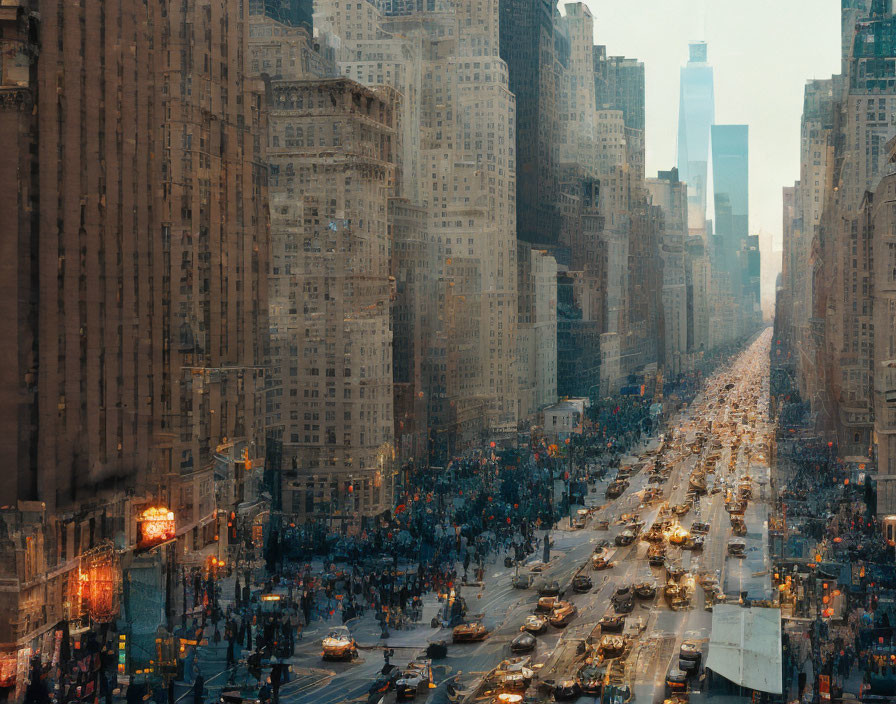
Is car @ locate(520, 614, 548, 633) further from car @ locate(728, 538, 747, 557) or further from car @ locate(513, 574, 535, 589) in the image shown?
car @ locate(728, 538, 747, 557)

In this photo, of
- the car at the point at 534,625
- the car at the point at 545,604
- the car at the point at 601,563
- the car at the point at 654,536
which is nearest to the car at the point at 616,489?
the car at the point at 654,536

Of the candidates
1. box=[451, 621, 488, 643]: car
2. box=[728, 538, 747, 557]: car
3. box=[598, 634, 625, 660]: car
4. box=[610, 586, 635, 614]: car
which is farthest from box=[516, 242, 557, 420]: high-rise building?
box=[598, 634, 625, 660]: car

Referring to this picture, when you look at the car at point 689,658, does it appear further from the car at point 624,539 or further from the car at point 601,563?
the car at point 624,539

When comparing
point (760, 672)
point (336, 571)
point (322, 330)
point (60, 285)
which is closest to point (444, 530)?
point (336, 571)

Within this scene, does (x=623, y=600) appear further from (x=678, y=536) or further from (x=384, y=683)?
(x=678, y=536)

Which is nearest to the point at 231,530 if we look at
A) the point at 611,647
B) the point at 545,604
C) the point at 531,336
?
the point at 545,604
